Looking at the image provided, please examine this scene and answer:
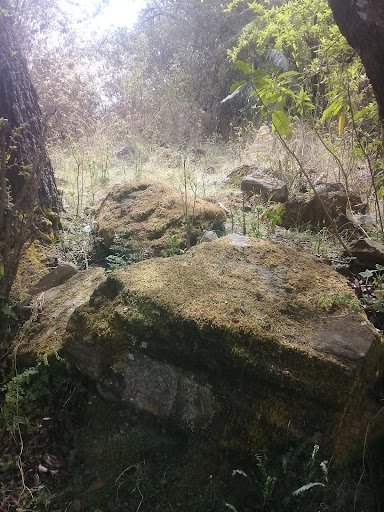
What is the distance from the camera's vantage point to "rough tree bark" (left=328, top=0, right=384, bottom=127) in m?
1.68

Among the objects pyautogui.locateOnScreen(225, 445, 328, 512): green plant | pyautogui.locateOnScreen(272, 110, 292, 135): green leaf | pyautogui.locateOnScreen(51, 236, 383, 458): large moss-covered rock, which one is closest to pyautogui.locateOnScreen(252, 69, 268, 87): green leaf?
pyautogui.locateOnScreen(272, 110, 292, 135): green leaf

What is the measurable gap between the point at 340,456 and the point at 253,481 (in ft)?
1.25

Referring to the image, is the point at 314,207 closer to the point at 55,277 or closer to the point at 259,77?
the point at 259,77

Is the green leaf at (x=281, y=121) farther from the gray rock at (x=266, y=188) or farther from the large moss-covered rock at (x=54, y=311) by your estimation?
the gray rock at (x=266, y=188)

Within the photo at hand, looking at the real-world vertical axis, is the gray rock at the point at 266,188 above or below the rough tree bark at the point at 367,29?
below

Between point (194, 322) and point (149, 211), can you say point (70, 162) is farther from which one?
point (194, 322)

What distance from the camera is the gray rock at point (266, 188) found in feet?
15.1

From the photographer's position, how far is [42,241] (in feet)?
11.4

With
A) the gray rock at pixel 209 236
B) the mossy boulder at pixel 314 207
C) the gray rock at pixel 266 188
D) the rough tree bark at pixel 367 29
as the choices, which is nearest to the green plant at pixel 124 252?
the gray rock at pixel 209 236

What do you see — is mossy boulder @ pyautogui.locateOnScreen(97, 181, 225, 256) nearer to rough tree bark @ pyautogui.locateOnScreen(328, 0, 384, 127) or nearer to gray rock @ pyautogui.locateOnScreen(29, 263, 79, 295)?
gray rock @ pyautogui.locateOnScreen(29, 263, 79, 295)

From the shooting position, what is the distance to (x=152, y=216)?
12.0 feet

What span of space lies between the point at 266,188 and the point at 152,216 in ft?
5.56

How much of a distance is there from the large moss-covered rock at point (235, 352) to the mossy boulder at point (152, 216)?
1.17 metres

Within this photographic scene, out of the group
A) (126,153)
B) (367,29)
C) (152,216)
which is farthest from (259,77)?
(126,153)
